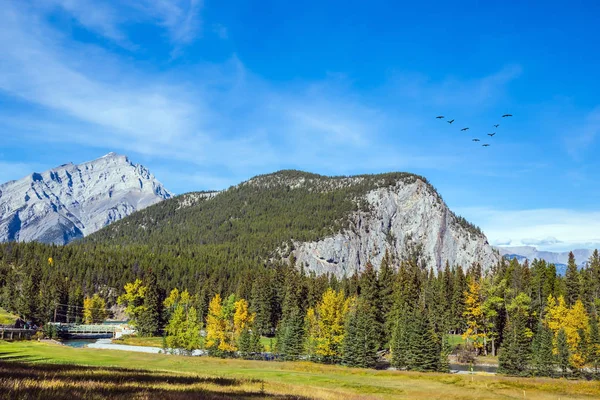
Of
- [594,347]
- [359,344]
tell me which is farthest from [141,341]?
[594,347]

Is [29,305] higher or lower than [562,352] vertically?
higher

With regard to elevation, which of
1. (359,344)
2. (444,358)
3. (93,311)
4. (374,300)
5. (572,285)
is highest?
(572,285)

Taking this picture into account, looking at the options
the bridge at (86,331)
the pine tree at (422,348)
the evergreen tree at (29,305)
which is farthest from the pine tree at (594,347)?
the evergreen tree at (29,305)

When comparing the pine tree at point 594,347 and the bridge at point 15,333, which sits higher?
the pine tree at point 594,347

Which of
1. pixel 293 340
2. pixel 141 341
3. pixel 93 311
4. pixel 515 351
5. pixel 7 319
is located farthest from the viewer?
pixel 93 311

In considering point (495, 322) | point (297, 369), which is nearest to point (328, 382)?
point (297, 369)

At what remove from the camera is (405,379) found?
54.8 metres

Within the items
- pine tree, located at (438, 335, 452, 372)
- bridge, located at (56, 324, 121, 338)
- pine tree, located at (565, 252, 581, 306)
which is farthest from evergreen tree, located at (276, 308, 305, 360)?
pine tree, located at (565, 252, 581, 306)

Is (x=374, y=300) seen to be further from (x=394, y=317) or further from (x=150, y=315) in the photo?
(x=150, y=315)

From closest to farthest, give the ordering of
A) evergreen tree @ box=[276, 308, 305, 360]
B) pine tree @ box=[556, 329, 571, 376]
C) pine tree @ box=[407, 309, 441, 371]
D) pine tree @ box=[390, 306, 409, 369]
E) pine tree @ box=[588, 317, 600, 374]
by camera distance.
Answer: pine tree @ box=[407, 309, 441, 371], pine tree @ box=[556, 329, 571, 376], pine tree @ box=[390, 306, 409, 369], pine tree @ box=[588, 317, 600, 374], evergreen tree @ box=[276, 308, 305, 360]

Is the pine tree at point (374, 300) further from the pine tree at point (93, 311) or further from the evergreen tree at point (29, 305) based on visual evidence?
the pine tree at point (93, 311)

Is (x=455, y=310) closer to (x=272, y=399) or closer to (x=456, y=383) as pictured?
(x=456, y=383)

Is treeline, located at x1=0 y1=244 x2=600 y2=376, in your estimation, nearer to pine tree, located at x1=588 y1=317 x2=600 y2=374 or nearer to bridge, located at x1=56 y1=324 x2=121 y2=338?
pine tree, located at x1=588 y1=317 x2=600 y2=374

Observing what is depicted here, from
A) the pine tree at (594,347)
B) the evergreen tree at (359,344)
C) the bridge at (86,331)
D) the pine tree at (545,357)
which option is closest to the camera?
the pine tree at (545,357)
